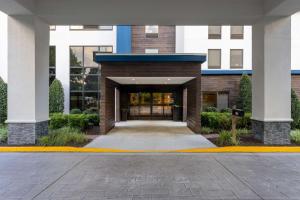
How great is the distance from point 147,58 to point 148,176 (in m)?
7.99

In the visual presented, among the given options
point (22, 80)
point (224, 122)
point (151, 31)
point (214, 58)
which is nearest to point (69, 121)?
point (22, 80)

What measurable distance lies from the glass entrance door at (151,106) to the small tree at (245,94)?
230 inches

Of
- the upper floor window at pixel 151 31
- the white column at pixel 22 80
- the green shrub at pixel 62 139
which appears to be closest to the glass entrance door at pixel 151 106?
the upper floor window at pixel 151 31

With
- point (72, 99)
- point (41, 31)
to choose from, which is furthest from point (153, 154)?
point (72, 99)

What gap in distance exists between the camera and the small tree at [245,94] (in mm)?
19250

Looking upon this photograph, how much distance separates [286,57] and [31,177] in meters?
10.2

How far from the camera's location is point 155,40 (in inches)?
903

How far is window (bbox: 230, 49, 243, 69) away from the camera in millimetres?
22656

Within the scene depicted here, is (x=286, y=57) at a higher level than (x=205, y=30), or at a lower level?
lower

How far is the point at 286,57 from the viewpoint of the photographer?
10203 millimetres

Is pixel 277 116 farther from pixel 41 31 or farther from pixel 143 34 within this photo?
pixel 143 34

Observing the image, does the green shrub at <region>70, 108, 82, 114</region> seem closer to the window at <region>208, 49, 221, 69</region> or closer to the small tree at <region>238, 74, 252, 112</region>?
the window at <region>208, 49, 221, 69</region>

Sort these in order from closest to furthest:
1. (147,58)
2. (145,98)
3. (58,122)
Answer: (147,58) < (58,122) < (145,98)

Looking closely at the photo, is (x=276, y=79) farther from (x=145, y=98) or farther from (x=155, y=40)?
(x=155, y=40)
